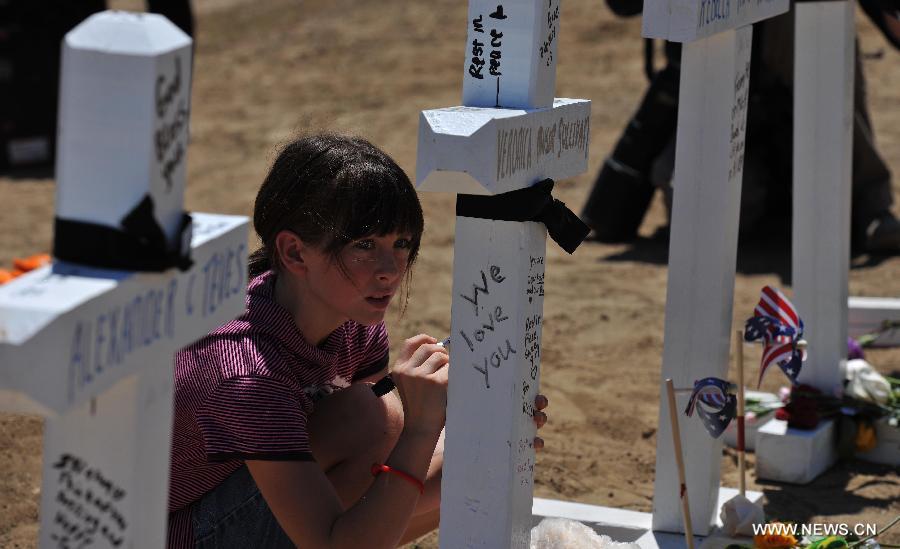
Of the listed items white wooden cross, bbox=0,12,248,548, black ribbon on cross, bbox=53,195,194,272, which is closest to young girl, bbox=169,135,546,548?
white wooden cross, bbox=0,12,248,548

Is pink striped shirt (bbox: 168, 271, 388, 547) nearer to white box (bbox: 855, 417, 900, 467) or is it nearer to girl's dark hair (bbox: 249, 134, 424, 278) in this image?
girl's dark hair (bbox: 249, 134, 424, 278)

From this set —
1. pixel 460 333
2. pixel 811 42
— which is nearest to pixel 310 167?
pixel 460 333

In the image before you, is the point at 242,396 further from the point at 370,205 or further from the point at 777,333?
the point at 777,333

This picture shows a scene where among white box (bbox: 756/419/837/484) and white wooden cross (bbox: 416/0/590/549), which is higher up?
white wooden cross (bbox: 416/0/590/549)

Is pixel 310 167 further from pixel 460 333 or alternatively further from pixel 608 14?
pixel 608 14

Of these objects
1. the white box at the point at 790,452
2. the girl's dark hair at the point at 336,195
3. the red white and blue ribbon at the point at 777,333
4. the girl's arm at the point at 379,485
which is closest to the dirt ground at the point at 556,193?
the white box at the point at 790,452

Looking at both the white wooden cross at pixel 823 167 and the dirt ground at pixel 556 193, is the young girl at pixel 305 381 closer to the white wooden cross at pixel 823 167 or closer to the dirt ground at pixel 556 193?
the dirt ground at pixel 556 193

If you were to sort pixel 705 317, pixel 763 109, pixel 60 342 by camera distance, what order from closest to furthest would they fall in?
pixel 60 342, pixel 705 317, pixel 763 109

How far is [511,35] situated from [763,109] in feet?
14.5

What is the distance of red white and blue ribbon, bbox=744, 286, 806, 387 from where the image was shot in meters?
3.14

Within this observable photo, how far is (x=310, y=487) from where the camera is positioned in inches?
89.7

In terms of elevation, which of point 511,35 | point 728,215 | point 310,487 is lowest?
point 310,487

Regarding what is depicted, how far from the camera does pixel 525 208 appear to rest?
211cm

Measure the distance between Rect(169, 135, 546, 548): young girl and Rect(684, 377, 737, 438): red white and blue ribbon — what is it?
521 millimetres
